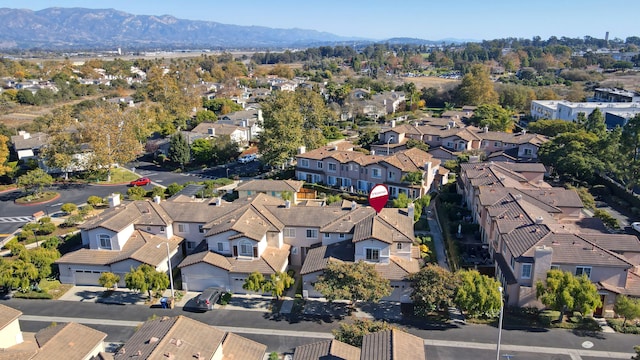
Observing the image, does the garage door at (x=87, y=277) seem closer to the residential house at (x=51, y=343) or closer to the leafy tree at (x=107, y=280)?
the leafy tree at (x=107, y=280)

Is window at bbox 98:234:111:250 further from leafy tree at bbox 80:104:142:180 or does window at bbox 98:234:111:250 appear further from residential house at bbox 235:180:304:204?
leafy tree at bbox 80:104:142:180

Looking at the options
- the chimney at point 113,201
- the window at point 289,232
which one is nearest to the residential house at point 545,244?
the window at point 289,232

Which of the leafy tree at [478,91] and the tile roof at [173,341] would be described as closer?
the tile roof at [173,341]

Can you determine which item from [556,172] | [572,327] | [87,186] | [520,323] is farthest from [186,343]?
[556,172]

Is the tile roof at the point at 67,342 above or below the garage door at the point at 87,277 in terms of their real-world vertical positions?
above

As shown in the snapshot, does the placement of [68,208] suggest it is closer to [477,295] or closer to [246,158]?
[246,158]
